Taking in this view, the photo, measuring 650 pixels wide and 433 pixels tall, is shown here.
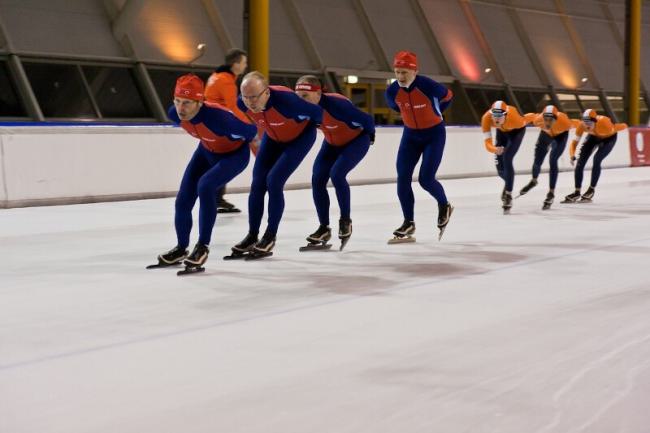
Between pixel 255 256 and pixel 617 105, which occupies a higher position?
pixel 617 105

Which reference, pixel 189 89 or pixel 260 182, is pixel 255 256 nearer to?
pixel 260 182

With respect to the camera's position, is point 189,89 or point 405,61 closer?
point 189,89

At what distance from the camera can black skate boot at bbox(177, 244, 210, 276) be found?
664 centimetres

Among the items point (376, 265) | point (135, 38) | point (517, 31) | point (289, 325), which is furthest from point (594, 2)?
point (289, 325)

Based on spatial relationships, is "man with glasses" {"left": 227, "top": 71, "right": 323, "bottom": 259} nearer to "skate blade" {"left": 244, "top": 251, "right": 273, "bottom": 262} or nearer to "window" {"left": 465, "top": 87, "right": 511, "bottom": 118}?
"skate blade" {"left": 244, "top": 251, "right": 273, "bottom": 262}

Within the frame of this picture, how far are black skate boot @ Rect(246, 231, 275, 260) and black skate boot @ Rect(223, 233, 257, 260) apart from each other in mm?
55

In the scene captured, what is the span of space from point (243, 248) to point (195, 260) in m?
1.01

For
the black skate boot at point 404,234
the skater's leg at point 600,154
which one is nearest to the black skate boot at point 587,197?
the skater's leg at point 600,154

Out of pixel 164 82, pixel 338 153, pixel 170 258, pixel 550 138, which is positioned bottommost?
pixel 170 258

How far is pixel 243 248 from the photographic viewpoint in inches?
301

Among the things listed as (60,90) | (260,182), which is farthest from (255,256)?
(60,90)

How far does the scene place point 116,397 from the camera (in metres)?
3.42

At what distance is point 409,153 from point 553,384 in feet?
18.0

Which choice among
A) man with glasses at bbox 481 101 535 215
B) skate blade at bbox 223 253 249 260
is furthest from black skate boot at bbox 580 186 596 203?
skate blade at bbox 223 253 249 260
